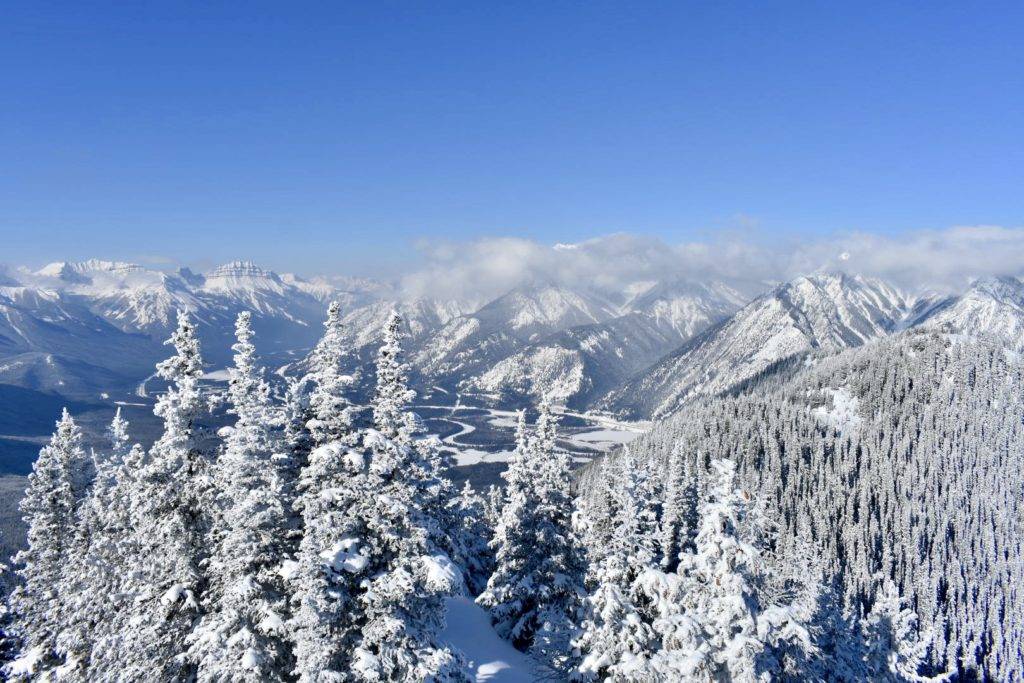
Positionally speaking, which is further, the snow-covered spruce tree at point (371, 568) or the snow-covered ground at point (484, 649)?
the snow-covered ground at point (484, 649)

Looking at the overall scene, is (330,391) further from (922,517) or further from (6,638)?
(922,517)

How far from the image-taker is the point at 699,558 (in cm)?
2461

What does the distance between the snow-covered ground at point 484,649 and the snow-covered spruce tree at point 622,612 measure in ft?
27.2

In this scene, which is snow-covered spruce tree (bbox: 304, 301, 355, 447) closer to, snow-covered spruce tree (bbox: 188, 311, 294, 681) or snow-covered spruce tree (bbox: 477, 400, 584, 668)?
snow-covered spruce tree (bbox: 188, 311, 294, 681)

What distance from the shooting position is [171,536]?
26.0 meters

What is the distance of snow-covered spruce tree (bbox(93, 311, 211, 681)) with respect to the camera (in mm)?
25609

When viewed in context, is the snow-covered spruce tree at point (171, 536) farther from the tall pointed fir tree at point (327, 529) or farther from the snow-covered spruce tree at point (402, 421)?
the snow-covered spruce tree at point (402, 421)

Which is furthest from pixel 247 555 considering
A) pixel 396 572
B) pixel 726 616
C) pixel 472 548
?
pixel 472 548

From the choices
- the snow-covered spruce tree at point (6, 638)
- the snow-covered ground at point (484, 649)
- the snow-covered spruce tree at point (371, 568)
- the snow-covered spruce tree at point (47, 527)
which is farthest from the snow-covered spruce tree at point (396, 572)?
the snow-covered spruce tree at point (6, 638)

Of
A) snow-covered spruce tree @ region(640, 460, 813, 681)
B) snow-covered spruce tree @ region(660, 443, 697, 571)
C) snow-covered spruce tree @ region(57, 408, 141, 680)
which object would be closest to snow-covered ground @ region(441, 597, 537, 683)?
snow-covered spruce tree @ region(660, 443, 697, 571)

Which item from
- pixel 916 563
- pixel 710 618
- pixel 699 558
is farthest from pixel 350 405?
pixel 916 563

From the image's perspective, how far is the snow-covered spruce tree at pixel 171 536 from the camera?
25.6 metres

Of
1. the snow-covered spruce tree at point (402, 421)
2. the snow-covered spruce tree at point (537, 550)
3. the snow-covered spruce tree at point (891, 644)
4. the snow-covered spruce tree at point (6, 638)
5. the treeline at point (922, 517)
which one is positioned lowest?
the treeline at point (922, 517)

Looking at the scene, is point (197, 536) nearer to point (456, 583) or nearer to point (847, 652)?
point (456, 583)
